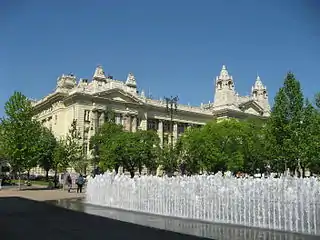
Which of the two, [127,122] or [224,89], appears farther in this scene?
[224,89]

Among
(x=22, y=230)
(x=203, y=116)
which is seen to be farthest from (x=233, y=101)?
(x=22, y=230)

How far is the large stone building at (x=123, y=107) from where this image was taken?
7188 cm

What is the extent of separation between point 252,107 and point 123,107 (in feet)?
115

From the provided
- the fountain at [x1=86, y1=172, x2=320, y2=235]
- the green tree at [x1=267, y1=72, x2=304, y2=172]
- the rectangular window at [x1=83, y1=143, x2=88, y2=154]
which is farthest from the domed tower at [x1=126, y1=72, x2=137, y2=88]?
the fountain at [x1=86, y1=172, x2=320, y2=235]

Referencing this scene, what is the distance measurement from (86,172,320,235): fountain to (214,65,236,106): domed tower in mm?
72321

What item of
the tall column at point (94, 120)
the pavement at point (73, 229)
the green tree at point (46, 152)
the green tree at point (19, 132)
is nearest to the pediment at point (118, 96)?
the tall column at point (94, 120)

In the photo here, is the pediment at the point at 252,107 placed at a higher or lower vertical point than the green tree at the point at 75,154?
higher

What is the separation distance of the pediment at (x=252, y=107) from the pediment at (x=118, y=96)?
94.1 feet

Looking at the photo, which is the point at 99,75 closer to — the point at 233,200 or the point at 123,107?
the point at 123,107

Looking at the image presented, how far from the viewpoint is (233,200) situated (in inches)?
605

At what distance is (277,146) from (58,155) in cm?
2424

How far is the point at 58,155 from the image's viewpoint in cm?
4584

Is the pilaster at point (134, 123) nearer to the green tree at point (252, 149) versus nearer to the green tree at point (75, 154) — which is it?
the green tree at point (75, 154)

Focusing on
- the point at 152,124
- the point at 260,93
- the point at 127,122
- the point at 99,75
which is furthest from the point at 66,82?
the point at 260,93
